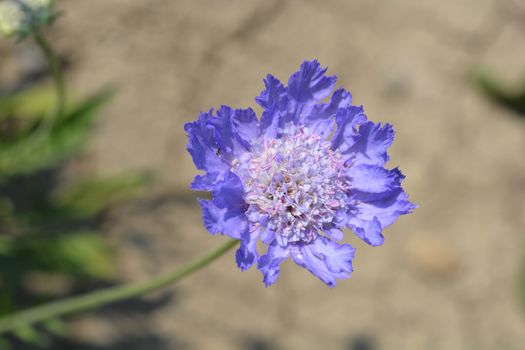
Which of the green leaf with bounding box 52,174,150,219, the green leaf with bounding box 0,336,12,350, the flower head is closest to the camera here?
the flower head

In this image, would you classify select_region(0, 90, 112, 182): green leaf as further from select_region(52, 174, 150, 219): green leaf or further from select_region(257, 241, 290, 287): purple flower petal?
select_region(257, 241, 290, 287): purple flower petal

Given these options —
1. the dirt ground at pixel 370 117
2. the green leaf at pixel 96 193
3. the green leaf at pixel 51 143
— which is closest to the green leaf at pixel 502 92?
the dirt ground at pixel 370 117

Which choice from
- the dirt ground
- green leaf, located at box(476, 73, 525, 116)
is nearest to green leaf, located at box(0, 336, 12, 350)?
the dirt ground

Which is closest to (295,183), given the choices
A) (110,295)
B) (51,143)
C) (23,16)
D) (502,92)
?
(110,295)

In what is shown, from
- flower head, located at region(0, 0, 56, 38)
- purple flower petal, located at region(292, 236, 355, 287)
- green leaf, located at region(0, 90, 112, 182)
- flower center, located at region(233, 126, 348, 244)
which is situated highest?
green leaf, located at region(0, 90, 112, 182)

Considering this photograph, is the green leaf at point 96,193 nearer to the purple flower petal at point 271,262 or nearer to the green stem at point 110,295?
the green stem at point 110,295

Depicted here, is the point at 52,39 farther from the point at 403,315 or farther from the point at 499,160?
the point at 499,160
